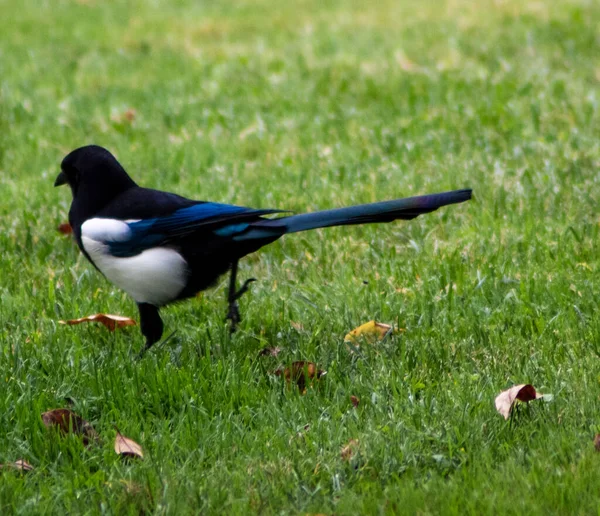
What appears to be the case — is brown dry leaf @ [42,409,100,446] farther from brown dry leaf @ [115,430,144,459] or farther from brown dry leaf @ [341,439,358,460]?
brown dry leaf @ [341,439,358,460]

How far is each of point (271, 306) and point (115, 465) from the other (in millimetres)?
1481

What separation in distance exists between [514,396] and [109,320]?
1.69 metres

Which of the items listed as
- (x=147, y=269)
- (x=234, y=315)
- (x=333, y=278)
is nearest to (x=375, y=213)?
(x=234, y=315)

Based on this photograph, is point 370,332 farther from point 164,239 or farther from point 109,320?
point 109,320

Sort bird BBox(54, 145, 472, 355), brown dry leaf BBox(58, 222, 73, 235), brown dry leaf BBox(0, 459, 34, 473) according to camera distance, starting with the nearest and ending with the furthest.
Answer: brown dry leaf BBox(0, 459, 34, 473), bird BBox(54, 145, 472, 355), brown dry leaf BBox(58, 222, 73, 235)

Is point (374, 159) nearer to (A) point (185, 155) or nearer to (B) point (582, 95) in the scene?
(A) point (185, 155)

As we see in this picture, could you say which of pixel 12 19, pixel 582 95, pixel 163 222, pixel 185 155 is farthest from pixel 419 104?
pixel 12 19

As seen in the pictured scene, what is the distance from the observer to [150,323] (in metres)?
3.86

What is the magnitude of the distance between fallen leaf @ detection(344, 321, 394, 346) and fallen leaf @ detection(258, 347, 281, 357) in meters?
0.26

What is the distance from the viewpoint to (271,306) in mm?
4195

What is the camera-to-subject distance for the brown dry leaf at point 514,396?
3029 mm

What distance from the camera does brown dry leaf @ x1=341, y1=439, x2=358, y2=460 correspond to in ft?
9.36

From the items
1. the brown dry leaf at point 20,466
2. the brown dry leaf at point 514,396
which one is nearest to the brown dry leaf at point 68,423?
the brown dry leaf at point 20,466

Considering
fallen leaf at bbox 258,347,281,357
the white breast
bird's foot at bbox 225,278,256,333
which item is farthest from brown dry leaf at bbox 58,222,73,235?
fallen leaf at bbox 258,347,281,357
